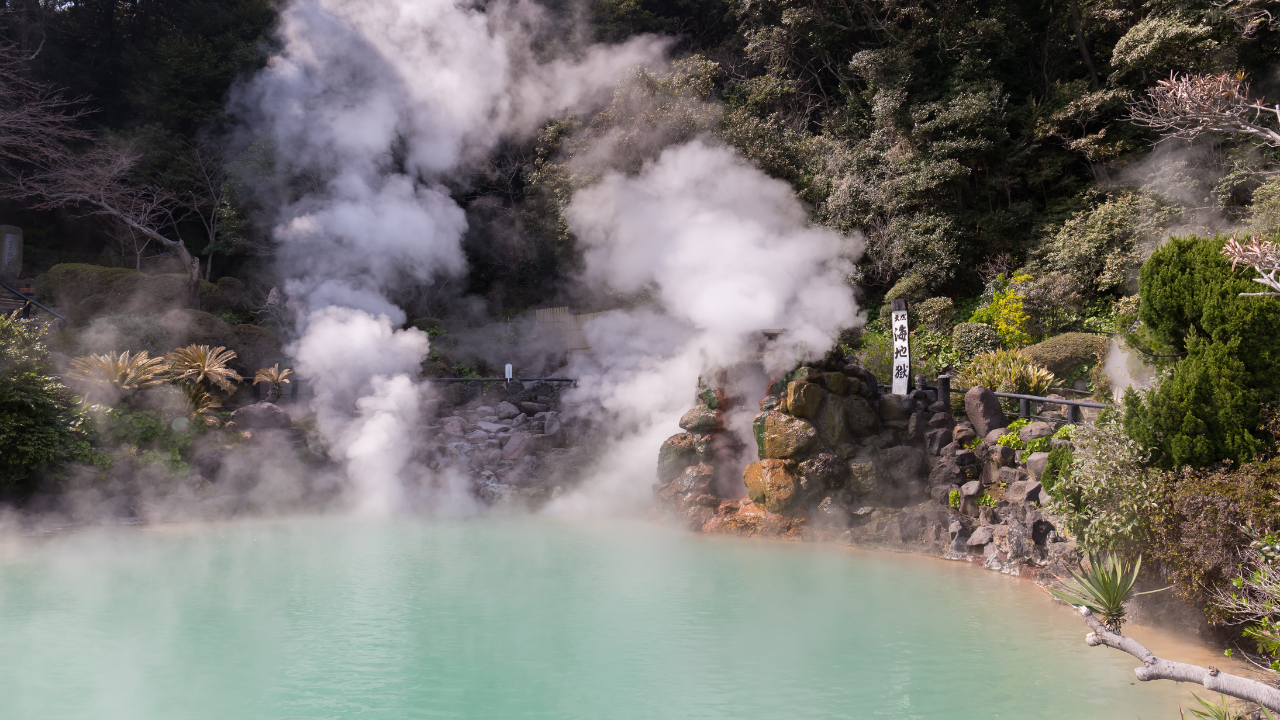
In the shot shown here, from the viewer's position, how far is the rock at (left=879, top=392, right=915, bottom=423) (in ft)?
37.0

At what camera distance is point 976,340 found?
52.0ft

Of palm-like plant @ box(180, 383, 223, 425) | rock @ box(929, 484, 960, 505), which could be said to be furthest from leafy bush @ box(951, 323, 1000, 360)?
palm-like plant @ box(180, 383, 223, 425)

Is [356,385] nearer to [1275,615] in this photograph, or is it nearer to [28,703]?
[28,703]

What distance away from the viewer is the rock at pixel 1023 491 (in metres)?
9.15

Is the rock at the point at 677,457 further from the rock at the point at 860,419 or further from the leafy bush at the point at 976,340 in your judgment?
the leafy bush at the point at 976,340

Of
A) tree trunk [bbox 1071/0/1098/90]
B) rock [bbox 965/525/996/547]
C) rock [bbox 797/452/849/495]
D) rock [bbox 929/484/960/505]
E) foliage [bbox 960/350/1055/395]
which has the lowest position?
rock [bbox 965/525/996/547]

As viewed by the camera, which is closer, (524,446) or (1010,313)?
(524,446)

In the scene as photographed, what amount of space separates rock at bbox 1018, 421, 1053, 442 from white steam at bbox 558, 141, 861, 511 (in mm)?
2785

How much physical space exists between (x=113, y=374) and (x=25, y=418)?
2002 mm

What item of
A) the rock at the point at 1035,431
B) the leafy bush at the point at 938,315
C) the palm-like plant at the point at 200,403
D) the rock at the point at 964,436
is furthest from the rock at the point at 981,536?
the palm-like plant at the point at 200,403

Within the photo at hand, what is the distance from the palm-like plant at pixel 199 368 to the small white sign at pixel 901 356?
10.8 metres

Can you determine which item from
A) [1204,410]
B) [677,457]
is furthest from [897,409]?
[1204,410]

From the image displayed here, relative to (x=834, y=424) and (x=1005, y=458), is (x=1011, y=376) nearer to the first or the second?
(x=1005, y=458)

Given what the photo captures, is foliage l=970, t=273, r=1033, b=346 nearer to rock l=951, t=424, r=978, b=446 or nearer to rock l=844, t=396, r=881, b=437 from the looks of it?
rock l=951, t=424, r=978, b=446
